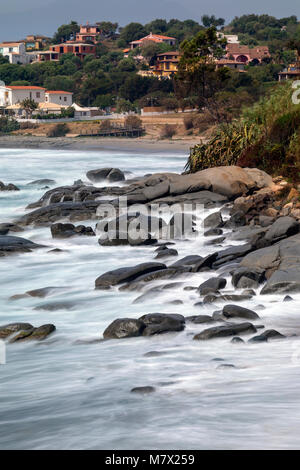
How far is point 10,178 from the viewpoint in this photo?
36312 mm

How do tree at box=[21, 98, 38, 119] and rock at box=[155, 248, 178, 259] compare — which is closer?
rock at box=[155, 248, 178, 259]

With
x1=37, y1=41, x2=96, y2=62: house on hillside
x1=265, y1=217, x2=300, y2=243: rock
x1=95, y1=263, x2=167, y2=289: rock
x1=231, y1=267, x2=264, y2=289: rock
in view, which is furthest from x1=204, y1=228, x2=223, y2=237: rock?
x1=37, y1=41, x2=96, y2=62: house on hillside

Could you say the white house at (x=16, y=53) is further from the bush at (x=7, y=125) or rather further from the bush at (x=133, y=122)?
the bush at (x=133, y=122)

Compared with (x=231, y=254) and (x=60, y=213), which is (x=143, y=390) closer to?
(x=231, y=254)

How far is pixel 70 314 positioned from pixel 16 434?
4.30 metres

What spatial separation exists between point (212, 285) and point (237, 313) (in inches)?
62.5

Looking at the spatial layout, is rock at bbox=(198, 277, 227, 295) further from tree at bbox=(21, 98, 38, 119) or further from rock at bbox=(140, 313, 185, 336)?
tree at bbox=(21, 98, 38, 119)

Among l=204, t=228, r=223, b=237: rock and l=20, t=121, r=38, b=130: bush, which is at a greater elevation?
l=204, t=228, r=223, b=237: rock

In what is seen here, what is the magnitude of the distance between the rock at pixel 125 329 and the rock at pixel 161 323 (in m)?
0.09

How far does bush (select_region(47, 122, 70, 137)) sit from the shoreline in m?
10.6

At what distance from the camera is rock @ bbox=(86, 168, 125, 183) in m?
28.0

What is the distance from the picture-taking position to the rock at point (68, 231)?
16828 mm

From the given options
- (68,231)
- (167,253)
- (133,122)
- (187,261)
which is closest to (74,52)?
(133,122)

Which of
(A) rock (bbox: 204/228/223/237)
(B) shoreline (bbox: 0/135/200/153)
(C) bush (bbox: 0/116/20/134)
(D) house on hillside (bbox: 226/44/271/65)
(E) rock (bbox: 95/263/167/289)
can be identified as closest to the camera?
(E) rock (bbox: 95/263/167/289)
